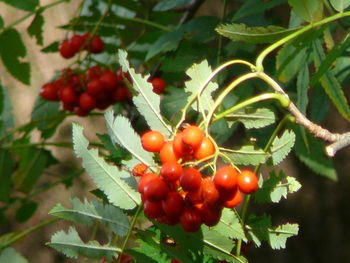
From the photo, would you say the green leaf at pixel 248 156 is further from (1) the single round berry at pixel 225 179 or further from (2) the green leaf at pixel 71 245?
(2) the green leaf at pixel 71 245

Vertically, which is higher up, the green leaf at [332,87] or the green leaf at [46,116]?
the green leaf at [332,87]

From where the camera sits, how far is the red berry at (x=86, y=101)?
1.95 metres

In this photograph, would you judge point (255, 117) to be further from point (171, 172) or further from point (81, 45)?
point (81, 45)

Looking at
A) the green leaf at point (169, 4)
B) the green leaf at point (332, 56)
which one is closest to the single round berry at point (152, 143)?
the green leaf at point (332, 56)

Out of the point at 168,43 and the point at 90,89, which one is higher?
the point at 168,43

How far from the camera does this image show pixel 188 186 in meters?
0.99

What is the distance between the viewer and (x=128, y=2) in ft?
6.88

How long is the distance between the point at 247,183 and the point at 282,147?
0.15m

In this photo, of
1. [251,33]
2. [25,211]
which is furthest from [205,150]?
[25,211]

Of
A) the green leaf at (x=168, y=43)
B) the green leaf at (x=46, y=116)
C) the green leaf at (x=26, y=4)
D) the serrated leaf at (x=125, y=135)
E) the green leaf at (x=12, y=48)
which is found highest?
the serrated leaf at (x=125, y=135)

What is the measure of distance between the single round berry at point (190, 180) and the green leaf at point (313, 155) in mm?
642

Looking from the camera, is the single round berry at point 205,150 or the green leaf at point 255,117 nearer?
the single round berry at point 205,150

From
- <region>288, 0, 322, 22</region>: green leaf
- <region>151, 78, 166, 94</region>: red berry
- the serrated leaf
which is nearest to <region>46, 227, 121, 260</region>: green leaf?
the serrated leaf

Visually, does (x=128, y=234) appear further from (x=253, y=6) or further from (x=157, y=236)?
(x=253, y=6)
